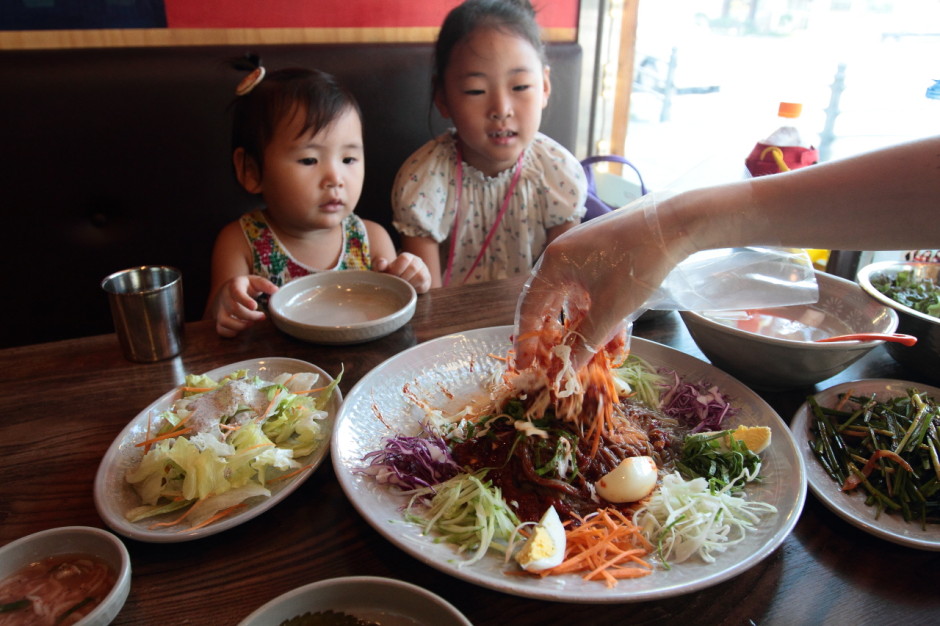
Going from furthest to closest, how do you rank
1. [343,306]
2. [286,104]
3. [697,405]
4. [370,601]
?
1. [286,104]
2. [343,306]
3. [697,405]
4. [370,601]

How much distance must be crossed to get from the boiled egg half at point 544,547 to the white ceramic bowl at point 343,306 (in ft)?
2.53

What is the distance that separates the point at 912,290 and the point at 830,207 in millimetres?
861

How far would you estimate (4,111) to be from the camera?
2203 mm

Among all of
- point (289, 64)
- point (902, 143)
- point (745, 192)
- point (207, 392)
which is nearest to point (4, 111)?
point (289, 64)

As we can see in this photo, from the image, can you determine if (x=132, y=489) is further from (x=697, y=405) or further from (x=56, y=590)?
(x=697, y=405)

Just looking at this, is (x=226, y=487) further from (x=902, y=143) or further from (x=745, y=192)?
(x=902, y=143)

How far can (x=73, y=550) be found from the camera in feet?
2.82

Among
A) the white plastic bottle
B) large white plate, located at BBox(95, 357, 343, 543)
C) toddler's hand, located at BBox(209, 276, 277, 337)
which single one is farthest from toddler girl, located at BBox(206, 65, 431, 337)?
the white plastic bottle

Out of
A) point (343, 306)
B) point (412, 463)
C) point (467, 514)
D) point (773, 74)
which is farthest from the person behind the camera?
point (773, 74)

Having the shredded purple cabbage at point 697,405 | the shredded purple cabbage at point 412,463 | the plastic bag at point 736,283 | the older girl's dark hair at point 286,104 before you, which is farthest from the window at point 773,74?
the shredded purple cabbage at point 412,463

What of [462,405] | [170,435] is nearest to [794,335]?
[462,405]

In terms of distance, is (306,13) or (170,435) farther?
(306,13)

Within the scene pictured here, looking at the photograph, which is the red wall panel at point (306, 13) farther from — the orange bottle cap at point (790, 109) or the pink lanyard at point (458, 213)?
the orange bottle cap at point (790, 109)

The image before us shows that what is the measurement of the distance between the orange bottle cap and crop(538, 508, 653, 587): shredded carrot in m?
1.76
